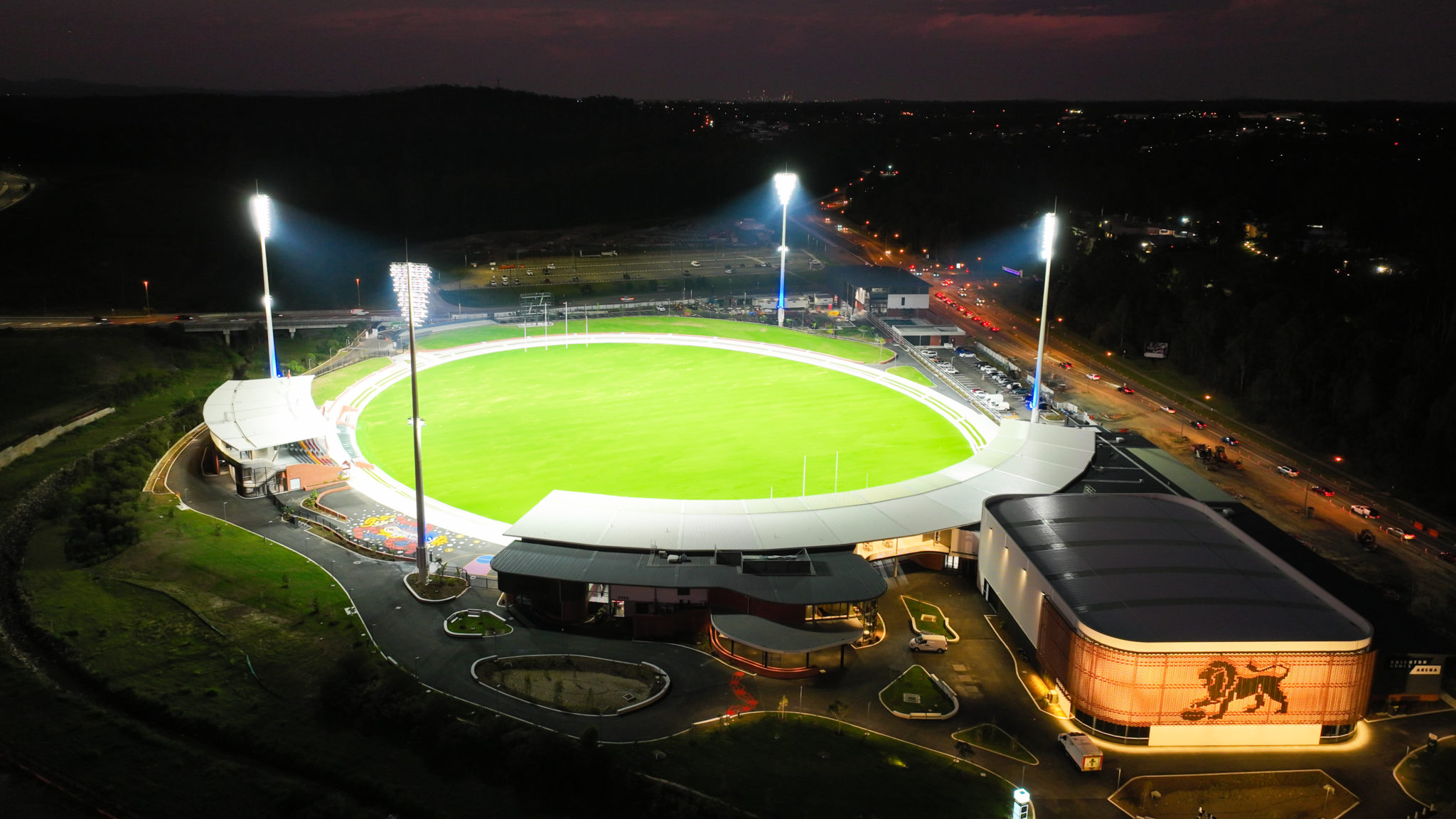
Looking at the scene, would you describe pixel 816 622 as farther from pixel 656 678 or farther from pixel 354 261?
pixel 354 261

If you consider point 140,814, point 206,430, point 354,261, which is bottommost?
point 140,814

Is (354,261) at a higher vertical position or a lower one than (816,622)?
higher

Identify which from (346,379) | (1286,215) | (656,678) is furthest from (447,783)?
(1286,215)

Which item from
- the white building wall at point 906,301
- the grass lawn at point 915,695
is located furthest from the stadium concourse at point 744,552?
the white building wall at point 906,301

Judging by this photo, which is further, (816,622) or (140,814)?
(816,622)

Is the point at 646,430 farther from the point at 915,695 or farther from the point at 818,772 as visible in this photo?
the point at 818,772

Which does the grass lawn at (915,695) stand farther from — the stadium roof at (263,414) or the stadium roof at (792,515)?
the stadium roof at (263,414)

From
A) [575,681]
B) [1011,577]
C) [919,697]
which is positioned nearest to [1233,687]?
[1011,577]
